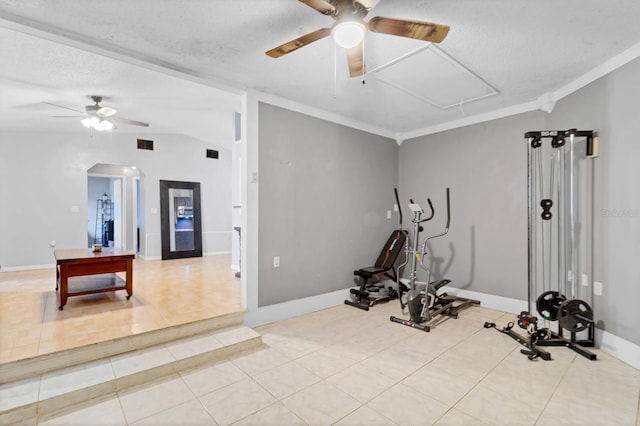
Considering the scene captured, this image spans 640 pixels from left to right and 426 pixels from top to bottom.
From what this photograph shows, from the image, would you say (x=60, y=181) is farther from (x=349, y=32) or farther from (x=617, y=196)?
(x=617, y=196)

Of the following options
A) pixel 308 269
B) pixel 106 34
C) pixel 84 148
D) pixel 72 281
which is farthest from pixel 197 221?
pixel 106 34

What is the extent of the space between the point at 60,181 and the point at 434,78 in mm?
6580

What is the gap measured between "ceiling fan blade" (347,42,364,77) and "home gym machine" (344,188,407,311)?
2.15 meters

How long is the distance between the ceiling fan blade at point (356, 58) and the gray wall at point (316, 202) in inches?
62.1

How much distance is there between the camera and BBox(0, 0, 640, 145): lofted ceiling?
213 cm

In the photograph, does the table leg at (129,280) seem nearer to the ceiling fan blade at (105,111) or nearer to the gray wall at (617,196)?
the ceiling fan blade at (105,111)

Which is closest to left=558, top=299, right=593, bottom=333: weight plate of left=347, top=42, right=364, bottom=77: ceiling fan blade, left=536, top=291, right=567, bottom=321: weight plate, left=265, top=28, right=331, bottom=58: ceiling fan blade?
left=536, top=291, right=567, bottom=321: weight plate

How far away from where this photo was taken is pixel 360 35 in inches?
69.9

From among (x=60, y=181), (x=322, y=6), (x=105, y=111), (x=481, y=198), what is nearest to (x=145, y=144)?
(x=60, y=181)

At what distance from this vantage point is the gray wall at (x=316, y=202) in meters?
3.68

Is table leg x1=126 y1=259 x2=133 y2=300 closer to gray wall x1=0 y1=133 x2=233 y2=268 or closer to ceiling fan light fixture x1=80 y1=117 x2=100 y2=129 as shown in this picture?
ceiling fan light fixture x1=80 y1=117 x2=100 y2=129

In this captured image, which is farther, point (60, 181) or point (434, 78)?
point (60, 181)

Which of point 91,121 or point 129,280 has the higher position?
point 91,121

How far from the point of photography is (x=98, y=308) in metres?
3.43
